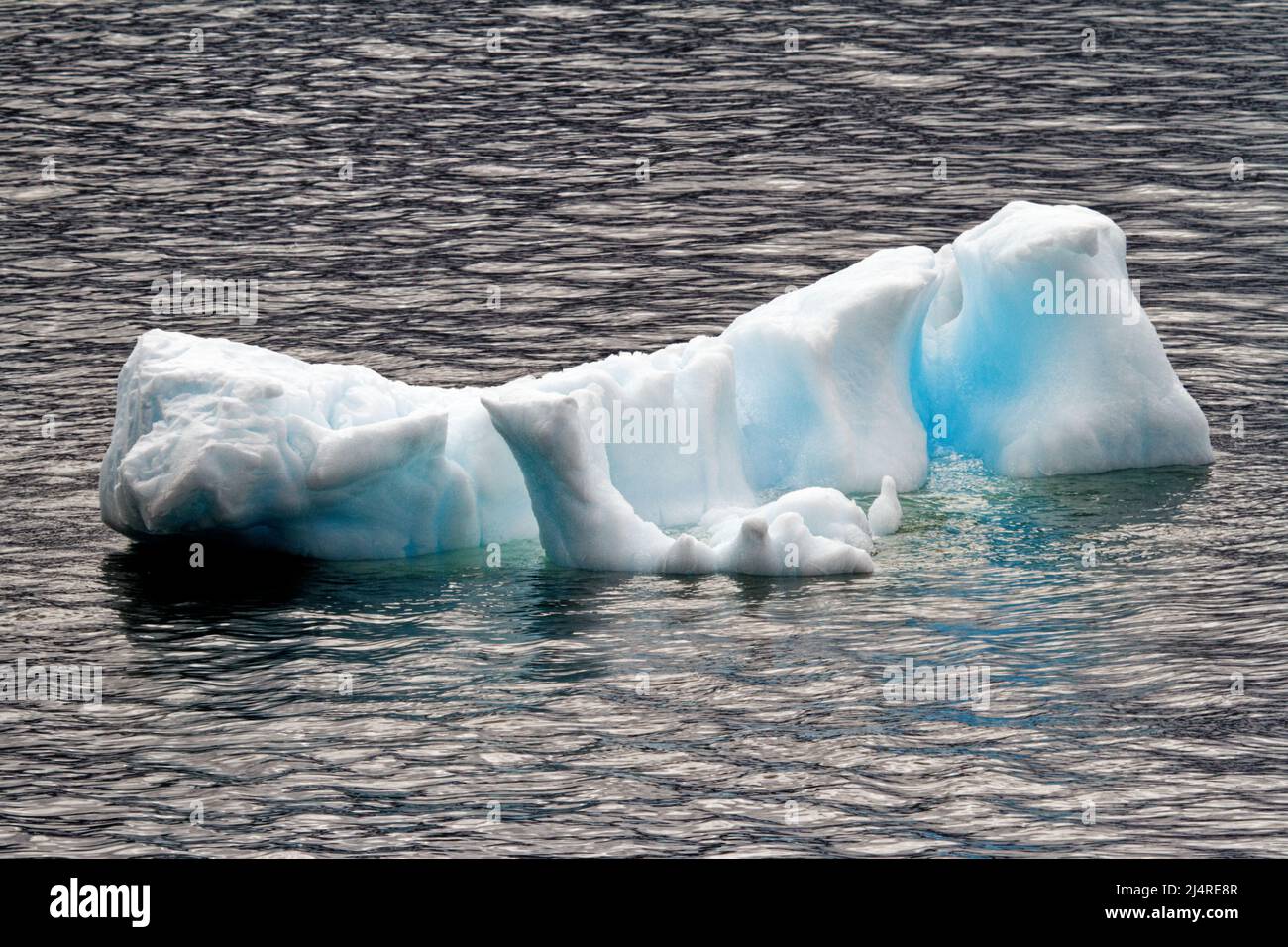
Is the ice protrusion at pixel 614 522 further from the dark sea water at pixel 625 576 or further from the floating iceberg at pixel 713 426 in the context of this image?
the dark sea water at pixel 625 576

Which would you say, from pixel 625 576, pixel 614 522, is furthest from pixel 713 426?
pixel 625 576

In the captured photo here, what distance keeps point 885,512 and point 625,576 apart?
2.35m

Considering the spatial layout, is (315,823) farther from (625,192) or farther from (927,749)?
(625,192)

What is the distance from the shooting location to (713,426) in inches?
722

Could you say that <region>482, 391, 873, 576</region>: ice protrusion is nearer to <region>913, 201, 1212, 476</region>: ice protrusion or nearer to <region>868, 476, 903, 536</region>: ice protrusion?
<region>868, 476, 903, 536</region>: ice protrusion

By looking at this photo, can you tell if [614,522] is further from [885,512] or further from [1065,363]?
[1065,363]

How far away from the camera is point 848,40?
139 feet

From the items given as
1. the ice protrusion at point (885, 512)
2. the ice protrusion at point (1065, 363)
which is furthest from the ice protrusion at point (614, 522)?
the ice protrusion at point (1065, 363)

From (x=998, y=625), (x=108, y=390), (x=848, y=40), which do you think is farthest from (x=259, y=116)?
(x=998, y=625)

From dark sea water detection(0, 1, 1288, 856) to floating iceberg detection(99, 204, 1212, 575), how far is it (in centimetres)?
41

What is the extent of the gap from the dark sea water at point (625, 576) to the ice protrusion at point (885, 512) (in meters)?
0.19

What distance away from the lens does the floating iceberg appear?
17.1 metres

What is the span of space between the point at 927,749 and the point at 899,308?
6.08 metres

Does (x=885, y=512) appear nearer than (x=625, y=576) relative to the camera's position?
No
